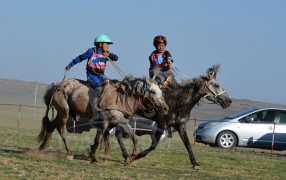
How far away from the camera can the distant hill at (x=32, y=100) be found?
68719mm

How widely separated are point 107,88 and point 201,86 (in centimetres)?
200

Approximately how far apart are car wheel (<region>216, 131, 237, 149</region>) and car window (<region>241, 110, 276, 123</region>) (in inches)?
27.7

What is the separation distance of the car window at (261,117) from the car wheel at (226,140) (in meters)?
0.70

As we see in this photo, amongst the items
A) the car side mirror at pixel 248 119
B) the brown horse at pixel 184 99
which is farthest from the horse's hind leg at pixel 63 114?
the car side mirror at pixel 248 119

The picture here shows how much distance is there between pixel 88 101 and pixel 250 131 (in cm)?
1015

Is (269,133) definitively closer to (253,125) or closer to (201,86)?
(253,125)

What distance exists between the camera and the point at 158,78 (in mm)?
14469

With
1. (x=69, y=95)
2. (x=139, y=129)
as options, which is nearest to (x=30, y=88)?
(x=139, y=129)

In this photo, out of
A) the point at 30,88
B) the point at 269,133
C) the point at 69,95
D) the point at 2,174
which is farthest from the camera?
the point at 30,88

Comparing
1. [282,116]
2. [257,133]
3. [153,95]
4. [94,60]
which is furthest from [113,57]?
[282,116]

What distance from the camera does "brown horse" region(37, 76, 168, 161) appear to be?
1343 cm

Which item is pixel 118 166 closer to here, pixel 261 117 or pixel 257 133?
pixel 257 133

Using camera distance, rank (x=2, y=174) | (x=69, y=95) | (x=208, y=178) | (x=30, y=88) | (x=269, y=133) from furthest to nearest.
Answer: (x=30, y=88)
(x=269, y=133)
(x=69, y=95)
(x=208, y=178)
(x=2, y=174)

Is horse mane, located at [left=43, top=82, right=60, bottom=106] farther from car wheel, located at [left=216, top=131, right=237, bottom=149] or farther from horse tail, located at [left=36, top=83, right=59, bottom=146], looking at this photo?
car wheel, located at [left=216, top=131, right=237, bottom=149]
